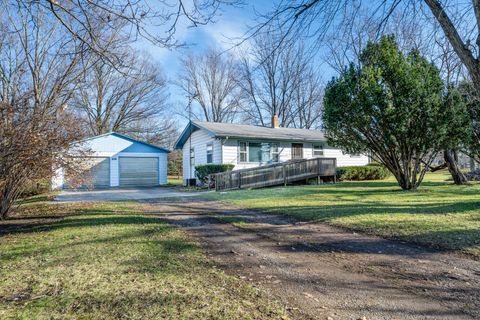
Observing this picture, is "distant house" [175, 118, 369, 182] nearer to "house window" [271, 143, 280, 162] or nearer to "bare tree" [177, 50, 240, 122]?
"house window" [271, 143, 280, 162]

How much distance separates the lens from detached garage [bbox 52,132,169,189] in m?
21.2

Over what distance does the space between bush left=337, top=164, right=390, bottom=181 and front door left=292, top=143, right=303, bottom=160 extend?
2818mm

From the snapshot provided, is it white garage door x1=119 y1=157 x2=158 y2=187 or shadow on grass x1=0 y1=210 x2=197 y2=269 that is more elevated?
white garage door x1=119 y1=157 x2=158 y2=187

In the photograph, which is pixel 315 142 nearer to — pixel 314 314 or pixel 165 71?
pixel 165 71

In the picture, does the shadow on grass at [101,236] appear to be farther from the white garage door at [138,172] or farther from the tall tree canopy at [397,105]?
the white garage door at [138,172]

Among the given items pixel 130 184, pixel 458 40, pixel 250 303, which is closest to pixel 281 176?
pixel 130 184

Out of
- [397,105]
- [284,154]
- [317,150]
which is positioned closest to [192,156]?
[284,154]

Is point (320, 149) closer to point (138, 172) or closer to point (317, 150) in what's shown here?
point (317, 150)

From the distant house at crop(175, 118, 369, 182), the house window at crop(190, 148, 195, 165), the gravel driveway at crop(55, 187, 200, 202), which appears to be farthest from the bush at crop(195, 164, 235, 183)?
the house window at crop(190, 148, 195, 165)

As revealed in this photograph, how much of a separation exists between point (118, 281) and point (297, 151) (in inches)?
751

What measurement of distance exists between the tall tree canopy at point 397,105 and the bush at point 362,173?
847 centimetres

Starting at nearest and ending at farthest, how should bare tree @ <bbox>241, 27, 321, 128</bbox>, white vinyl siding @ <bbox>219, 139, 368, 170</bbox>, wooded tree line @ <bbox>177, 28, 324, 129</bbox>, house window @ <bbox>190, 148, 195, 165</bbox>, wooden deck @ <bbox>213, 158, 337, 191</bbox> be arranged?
wooden deck @ <bbox>213, 158, 337, 191</bbox> < white vinyl siding @ <bbox>219, 139, 368, 170</bbox> < house window @ <bbox>190, 148, 195, 165</bbox> < bare tree @ <bbox>241, 27, 321, 128</bbox> < wooded tree line @ <bbox>177, 28, 324, 129</bbox>

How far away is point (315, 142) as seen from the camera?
72.6 feet

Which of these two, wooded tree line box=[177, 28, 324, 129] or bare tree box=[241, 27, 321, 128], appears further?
wooded tree line box=[177, 28, 324, 129]
